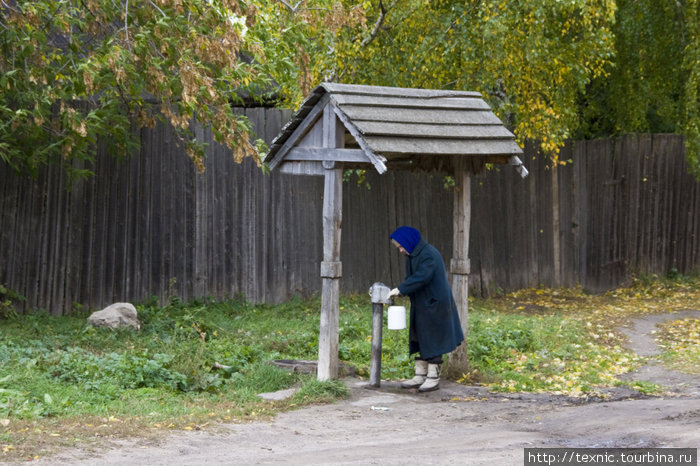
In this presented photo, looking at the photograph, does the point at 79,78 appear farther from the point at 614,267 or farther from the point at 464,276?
the point at 614,267

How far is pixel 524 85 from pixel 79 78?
630 cm

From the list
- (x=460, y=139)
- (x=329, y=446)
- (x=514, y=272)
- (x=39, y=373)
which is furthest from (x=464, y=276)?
(x=514, y=272)

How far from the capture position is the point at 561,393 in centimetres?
892

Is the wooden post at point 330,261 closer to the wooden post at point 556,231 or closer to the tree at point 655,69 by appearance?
the tree at point 655,69

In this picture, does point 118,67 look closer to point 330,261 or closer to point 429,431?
point 330,261

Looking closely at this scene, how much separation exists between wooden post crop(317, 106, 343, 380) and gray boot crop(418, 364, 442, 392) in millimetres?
876

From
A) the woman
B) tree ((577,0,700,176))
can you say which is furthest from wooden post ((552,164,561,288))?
the woman

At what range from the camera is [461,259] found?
9570 millimetres

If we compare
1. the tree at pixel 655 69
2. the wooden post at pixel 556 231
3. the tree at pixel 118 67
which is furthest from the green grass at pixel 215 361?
the tree at pixel 655 69

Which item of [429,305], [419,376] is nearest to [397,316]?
[429,305]

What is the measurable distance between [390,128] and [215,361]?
9.70 ft

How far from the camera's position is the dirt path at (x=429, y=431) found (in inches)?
244

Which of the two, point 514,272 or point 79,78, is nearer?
point 79,78

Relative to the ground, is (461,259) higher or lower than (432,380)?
higher
